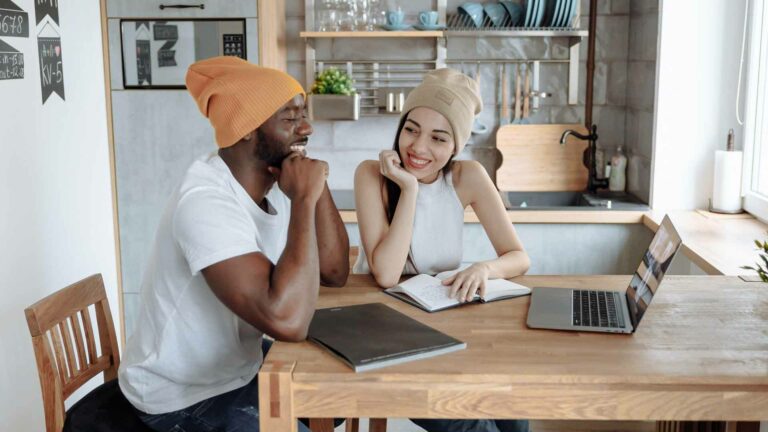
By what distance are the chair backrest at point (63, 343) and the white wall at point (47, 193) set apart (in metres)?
0.71

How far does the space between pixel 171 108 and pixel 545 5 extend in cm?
171

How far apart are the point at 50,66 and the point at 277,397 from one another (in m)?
2.02

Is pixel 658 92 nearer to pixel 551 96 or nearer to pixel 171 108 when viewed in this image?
pixel 551 96

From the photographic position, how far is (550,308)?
1.86 metres

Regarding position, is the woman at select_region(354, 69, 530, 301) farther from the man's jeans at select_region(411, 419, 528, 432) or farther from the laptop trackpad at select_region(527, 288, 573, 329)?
the man's jeans at select_region(411, 419, 528, 432)

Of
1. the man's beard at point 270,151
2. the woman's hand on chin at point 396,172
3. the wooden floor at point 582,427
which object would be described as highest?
the man's beard at point 270,151

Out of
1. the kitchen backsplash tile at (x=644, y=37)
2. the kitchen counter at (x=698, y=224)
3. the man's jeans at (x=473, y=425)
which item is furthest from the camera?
the kitchen backsplash tile at (x=644, y=37)

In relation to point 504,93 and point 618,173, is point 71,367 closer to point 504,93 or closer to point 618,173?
point 504,93

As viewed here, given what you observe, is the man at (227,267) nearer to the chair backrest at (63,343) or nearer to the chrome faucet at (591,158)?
the chair backrest at (63,343)

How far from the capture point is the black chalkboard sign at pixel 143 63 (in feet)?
11.7

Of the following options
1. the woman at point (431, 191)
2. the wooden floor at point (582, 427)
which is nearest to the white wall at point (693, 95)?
the wooden floor at point (582, 427)

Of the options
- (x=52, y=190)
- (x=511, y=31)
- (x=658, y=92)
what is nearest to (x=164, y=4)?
(x=52, y=190)

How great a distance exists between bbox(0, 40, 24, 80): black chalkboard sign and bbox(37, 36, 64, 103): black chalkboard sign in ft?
0.52

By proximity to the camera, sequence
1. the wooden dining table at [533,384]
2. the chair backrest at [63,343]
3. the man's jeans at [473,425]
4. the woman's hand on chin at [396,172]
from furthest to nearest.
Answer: the woman's hand on chin at [396,172] → the man's jeans at [473,425] → the chair backrest at [63,343] → the wooden dining table at [533,384]
